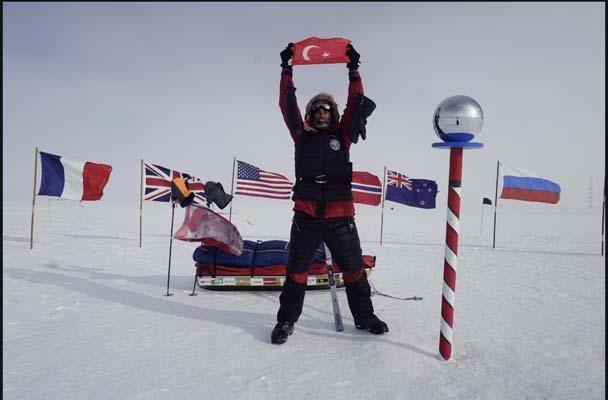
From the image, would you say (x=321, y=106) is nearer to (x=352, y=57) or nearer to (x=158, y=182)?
(x=352, y=57)

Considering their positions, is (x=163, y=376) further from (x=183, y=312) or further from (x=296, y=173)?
(x=296, y=173)

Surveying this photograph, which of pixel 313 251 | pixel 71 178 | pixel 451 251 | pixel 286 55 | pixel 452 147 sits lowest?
pixel 313 251

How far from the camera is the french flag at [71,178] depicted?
29.3 ft

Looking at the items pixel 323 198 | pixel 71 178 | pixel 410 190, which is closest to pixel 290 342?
pixel 323 198

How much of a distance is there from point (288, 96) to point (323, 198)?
3.38ft

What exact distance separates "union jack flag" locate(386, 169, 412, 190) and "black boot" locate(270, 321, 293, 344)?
9.29 meters

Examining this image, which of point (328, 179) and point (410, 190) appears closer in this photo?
point (328, 179)

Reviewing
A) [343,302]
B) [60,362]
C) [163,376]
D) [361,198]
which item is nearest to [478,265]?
[343,302]

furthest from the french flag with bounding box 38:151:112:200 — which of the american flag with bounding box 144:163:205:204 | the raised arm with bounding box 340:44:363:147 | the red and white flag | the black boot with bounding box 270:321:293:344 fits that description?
the raised arm with bounding box 340:44:363:147

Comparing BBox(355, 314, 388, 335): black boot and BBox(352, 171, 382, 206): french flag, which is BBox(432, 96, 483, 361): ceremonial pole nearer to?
BBox(355, 314, 388, 335): black boot

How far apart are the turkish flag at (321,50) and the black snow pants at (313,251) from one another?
1.51 metres

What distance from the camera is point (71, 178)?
923cm

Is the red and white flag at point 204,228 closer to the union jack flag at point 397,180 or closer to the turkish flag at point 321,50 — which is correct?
the turkish flag at point 321,50

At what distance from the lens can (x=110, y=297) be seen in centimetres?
471
